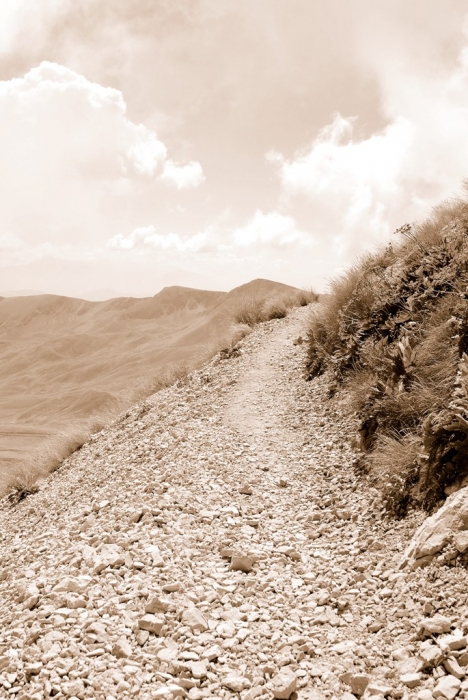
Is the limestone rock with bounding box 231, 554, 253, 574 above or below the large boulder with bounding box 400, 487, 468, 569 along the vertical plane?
below

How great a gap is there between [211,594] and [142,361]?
69.4m

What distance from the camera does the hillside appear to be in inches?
2131

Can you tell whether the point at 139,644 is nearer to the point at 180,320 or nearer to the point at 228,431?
the point at 228,431

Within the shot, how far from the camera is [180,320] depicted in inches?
3748

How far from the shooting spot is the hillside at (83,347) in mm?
54125

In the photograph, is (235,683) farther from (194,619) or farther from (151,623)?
(151,623)

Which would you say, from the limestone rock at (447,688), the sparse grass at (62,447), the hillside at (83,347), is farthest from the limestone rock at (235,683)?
the hillside at (83,347)

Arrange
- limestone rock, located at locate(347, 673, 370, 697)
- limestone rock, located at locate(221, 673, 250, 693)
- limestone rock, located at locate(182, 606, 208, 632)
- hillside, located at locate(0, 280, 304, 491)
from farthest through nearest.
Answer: hillside, located at locate(0, 280, 304, 491), limestone rock, located at locate(182, 606, 208, 632), limestone rock, located at locate(221, 673, 250, 693), limestone rock, located at locate(347, 673, 370, 697)

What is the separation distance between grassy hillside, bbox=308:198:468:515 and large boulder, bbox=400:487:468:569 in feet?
1.39

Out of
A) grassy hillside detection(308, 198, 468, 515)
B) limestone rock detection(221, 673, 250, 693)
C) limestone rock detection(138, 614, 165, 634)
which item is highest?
grassy hillside detection(308, 198, 468, 515)

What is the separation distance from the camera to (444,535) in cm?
326

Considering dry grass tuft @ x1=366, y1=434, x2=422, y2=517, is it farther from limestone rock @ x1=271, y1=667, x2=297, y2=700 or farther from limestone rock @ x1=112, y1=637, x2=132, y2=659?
limestone rock @ x1=112, y1=637, x2=132, y2=659

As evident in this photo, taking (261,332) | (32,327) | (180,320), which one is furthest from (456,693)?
(32,327)

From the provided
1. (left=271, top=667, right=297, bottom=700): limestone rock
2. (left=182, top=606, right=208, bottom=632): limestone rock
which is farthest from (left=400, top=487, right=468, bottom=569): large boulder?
(left=182, top=606, right=208, bottom=632): limestone rock
